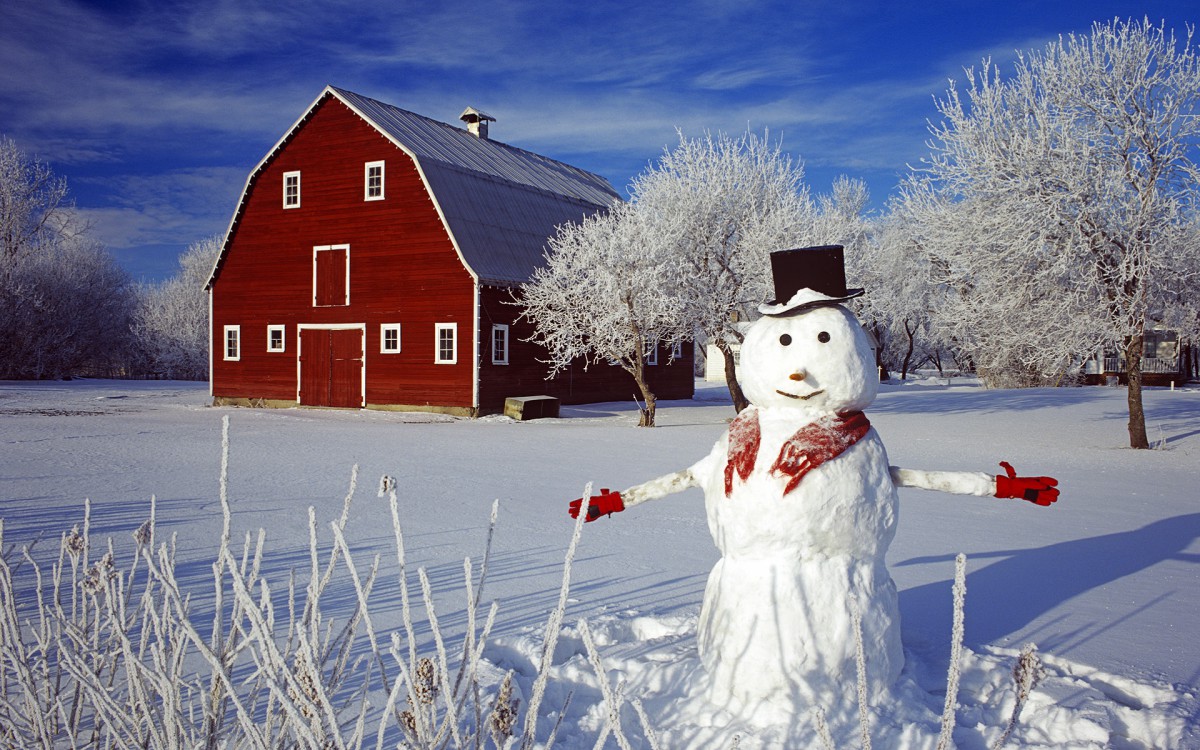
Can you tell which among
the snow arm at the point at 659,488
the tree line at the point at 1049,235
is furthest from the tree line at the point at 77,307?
the snow arm at the point at 659,488

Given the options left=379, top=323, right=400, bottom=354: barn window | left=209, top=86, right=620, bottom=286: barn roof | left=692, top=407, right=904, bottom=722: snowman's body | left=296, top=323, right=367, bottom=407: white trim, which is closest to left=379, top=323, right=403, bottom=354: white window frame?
left=379, top=323, right=400, bottom=354: barn window

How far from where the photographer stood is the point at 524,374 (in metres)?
22.1

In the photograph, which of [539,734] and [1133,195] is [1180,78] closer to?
[1133,195]

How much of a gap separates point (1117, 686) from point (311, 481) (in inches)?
321

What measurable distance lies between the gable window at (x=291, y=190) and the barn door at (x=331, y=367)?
11.0ft

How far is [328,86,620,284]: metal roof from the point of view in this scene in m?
20.8

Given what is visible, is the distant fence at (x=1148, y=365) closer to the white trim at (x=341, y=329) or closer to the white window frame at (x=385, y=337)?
the white window frame at (x=385, y=337)

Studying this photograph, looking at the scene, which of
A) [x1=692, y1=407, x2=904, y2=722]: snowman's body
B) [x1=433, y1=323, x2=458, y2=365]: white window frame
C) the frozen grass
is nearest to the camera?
the frozen grass

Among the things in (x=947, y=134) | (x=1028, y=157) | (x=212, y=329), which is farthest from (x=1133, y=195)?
(x=212, y=329)

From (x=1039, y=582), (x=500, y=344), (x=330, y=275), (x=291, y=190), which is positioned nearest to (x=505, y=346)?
(x=500, y=344)

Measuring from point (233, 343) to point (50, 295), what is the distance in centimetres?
2046

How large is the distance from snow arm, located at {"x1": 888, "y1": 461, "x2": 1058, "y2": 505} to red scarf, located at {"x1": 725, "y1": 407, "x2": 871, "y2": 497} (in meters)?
0.31

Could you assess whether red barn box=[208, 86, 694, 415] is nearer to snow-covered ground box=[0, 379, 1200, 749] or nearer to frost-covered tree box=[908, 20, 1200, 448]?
snow-covered ground box=[0, 379, 1200, 749]

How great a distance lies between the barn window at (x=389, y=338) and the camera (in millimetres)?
21391
